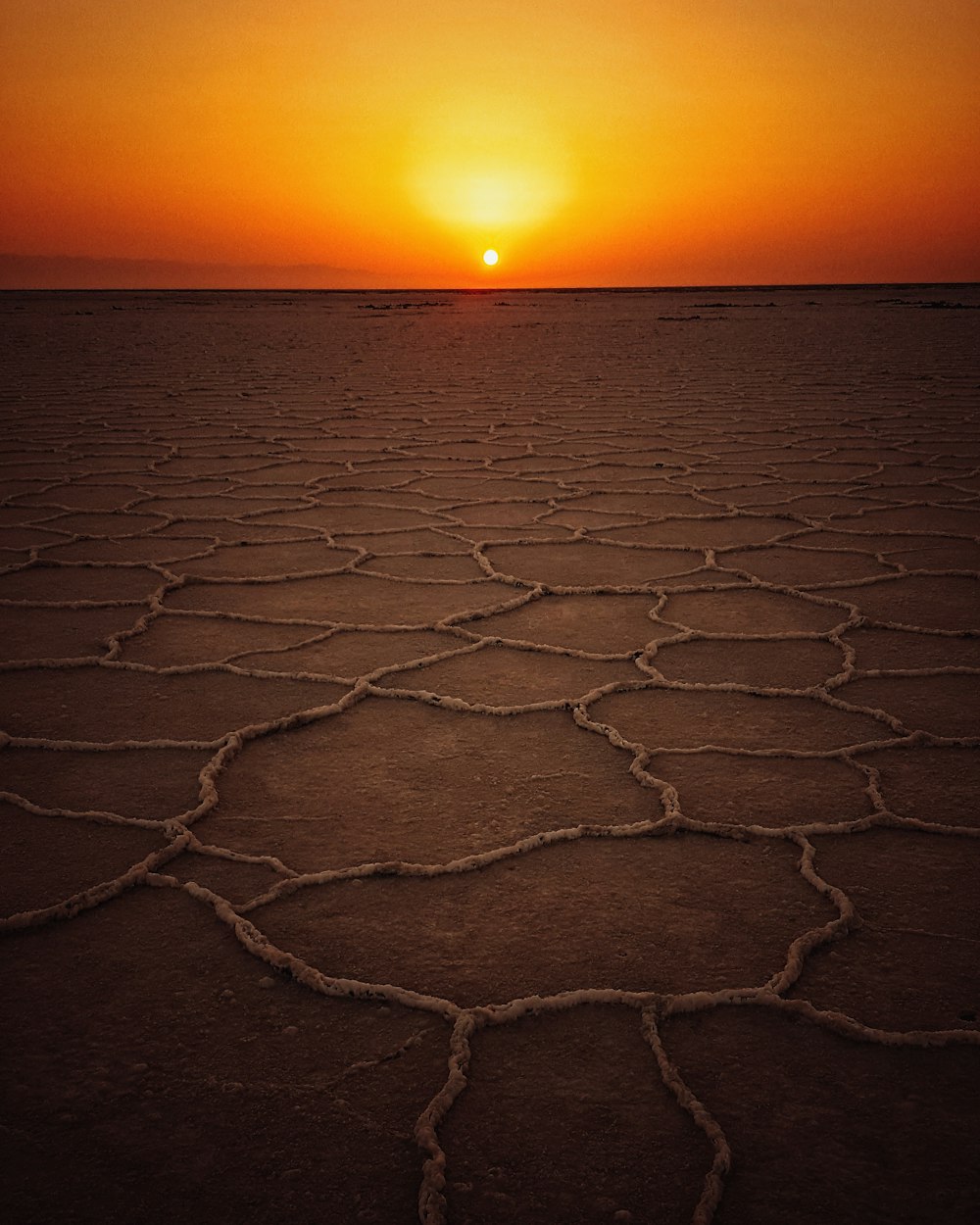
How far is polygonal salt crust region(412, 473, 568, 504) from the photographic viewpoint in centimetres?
305

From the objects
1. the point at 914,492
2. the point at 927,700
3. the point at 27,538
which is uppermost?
the point at 914,492

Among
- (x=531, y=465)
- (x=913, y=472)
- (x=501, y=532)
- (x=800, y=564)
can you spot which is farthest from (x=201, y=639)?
(x=913, y=472)

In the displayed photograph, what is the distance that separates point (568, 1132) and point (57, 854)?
0.63m

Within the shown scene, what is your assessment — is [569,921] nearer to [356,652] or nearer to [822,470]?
[356,652]

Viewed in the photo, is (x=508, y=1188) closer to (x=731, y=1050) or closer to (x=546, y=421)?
(x=731, y=1050)

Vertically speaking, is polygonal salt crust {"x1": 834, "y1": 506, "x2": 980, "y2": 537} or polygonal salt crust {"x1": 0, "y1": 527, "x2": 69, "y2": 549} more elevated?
polygonal salt crust {"x1": 834, "y1": 506, "x2": 980, "y2": 537}

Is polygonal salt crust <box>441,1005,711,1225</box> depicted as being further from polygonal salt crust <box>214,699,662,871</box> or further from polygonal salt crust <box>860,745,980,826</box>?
polygonal salt crust <box>860,745,980,826</box>

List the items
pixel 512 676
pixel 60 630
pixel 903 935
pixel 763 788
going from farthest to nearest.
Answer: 1. pixel 60 630
2. pixel 512 676
3. pixel 763 788
4. pixel 903 935

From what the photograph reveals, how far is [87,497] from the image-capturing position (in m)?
3.01

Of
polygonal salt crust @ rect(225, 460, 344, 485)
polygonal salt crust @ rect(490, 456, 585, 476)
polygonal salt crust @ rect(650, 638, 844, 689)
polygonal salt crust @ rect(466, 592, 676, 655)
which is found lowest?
polygonal salt crust @ rect(650, 638, 844, 689)

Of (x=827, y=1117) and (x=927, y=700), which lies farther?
(x=927, y=700)

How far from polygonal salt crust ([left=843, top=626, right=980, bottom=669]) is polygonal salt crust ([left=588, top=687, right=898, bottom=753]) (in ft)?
0.81

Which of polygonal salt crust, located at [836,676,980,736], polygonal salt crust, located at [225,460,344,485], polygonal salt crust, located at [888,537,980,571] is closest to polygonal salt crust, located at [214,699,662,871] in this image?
polygonal salt crust, located at [836,676,980,736]

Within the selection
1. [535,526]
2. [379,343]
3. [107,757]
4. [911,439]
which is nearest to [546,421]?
[911,439]
